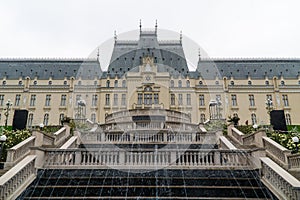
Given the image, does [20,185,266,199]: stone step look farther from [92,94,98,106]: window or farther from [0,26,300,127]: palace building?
[92,94,98,106]: window

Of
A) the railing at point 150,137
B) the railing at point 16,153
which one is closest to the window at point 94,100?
the railing at point 150,137

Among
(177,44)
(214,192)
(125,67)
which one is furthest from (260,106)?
(214,192)

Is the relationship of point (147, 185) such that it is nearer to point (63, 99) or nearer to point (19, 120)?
point (19, 120)

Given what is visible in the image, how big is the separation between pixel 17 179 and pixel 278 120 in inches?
757

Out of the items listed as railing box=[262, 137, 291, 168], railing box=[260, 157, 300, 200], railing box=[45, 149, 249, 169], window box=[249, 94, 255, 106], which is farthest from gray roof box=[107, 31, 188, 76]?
railing box=[260, 157, 300, 200]

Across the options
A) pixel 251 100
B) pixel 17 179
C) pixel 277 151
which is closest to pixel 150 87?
pixel 251 100

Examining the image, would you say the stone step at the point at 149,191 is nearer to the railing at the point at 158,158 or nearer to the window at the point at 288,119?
the railing at the point at 158,158

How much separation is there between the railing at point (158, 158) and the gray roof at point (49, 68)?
47012 mm

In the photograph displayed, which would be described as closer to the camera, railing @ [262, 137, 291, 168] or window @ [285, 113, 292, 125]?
railing @ [262, 137, 291, 168]

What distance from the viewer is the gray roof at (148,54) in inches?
2154

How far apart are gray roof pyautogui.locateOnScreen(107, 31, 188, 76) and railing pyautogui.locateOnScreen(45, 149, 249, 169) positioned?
42.5 metres

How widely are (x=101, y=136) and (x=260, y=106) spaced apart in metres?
45.5

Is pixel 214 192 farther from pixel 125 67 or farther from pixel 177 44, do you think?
pixel 177 44

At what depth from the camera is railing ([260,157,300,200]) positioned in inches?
318
